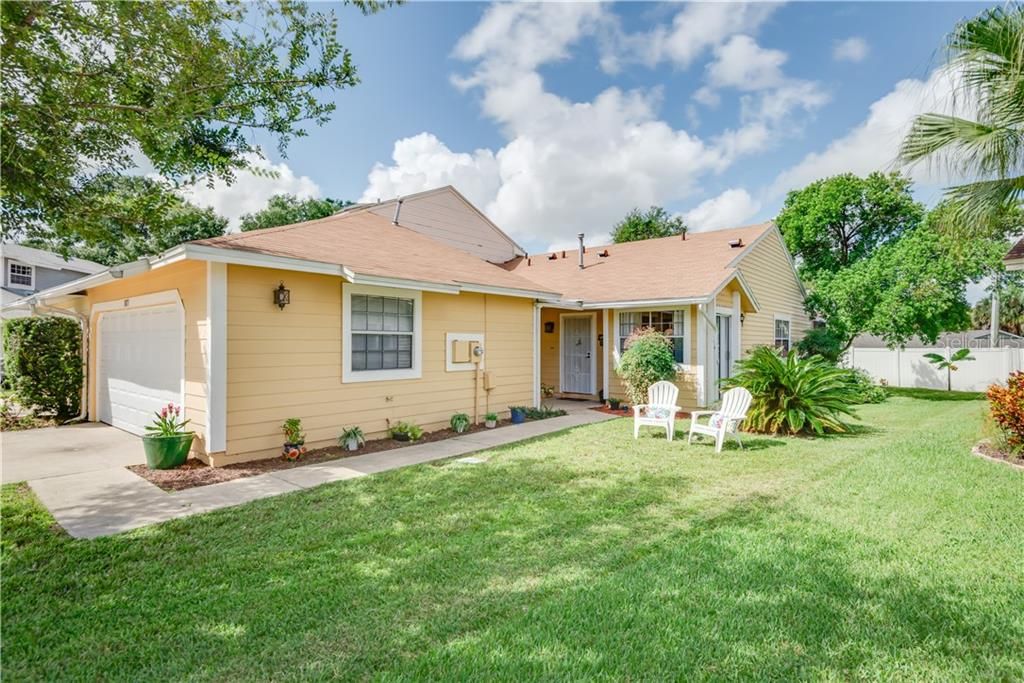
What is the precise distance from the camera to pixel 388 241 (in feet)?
33.8

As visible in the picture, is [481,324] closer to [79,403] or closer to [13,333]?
[79,403]

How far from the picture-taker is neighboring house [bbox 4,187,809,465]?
6469 mm

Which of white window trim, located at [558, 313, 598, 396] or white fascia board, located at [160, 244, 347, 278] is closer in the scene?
white fascia board, located at [160, 244, 347, 278]

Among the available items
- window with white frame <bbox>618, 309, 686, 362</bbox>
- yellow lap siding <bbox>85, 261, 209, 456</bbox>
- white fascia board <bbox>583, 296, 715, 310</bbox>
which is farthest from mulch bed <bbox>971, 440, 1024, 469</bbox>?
yellow lap siding <bbox>85, 261, 209, 456</bbox>

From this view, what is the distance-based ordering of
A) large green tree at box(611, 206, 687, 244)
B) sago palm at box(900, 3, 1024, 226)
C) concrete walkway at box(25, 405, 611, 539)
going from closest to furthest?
concrete walkway at box(25, 405, 611, 539) < sago palm at box(900, 3, 1024, 226) < large green tree at box(611, 206, 687, 244)

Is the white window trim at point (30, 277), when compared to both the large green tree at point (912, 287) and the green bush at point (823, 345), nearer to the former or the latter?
the green bush at point (823, 345)

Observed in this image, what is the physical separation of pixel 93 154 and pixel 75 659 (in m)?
5.34

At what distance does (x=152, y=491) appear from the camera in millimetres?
5418

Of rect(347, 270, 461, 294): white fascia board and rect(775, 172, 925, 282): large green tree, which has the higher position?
rect(775, 172, 925, 282): large green tree

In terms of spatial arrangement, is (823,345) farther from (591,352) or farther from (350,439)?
(350,439)

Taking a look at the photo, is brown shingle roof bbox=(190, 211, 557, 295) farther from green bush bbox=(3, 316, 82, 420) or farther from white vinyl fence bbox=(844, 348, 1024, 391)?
white vinyl fence bbox=(844, 348, 1024, 391)

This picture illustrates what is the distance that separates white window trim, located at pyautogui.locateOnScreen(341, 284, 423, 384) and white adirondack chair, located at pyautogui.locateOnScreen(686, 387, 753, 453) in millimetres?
4736

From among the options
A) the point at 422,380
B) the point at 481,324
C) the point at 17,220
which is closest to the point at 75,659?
the point at 17,220

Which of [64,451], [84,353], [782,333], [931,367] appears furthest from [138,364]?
[931,367]
